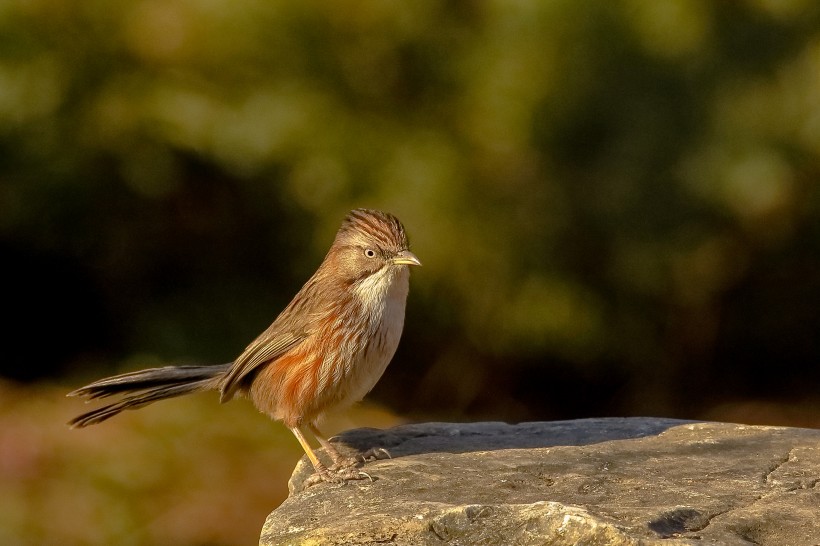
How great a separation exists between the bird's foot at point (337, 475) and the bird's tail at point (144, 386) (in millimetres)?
1214

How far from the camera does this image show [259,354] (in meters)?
5.84

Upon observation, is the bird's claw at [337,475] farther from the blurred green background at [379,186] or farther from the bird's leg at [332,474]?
the blurred green background at [379,186]

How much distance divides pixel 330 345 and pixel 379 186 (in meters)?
3.27

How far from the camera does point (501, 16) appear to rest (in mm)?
8703

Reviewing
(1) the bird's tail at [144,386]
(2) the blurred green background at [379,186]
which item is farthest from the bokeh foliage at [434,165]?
(1) the bird's tail at [144,386]

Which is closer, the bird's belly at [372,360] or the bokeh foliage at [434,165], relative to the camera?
the bird's belly at [372,360]

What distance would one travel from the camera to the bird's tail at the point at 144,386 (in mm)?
6062

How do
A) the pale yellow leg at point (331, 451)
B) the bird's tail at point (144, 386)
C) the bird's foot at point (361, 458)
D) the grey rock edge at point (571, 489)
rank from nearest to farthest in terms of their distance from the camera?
1. the grey rock edge at point (571, 489)
2. the bird's foot at point (361, 458)
3. the pale yellow leg at point (331, 451)
4. the bird's tail at point (144, 386)

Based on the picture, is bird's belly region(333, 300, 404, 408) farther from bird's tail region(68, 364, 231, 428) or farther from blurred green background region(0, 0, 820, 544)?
blurred green background region(0, 0, 820, 544)

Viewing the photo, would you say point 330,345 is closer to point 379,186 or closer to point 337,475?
point 337,475

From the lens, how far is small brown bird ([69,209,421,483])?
18.3 feet

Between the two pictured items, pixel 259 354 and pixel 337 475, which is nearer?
pixel 337 475

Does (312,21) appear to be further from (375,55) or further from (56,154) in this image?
(56,154)

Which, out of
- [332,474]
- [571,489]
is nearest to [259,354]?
[332,474]
